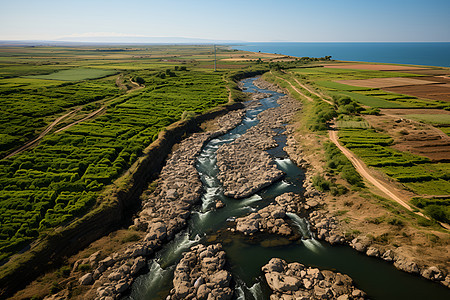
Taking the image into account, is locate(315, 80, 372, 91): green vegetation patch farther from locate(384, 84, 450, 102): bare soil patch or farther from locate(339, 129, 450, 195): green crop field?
locate(339, 129, 450, 195): green crop field

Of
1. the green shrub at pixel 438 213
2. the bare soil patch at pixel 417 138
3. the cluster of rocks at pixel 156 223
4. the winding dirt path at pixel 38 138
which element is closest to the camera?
the cluster of rocks at pixel 156 223

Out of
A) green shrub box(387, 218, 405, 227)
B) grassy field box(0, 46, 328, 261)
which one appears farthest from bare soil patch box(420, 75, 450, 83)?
green shrub box(387, 218, 405, 227)

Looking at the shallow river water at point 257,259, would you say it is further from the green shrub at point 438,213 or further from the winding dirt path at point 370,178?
the winding dirt path at point 370,178

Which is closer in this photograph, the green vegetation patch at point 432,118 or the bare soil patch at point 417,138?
the bare soil patch at point 417,138

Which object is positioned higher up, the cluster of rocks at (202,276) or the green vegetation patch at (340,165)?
the green vegetation patch at (340,165)

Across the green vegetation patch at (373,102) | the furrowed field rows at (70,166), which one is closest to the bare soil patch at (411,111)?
the green vegetation patch at (373,102)

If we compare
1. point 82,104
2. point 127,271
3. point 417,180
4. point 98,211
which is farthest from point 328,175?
point 82,104
